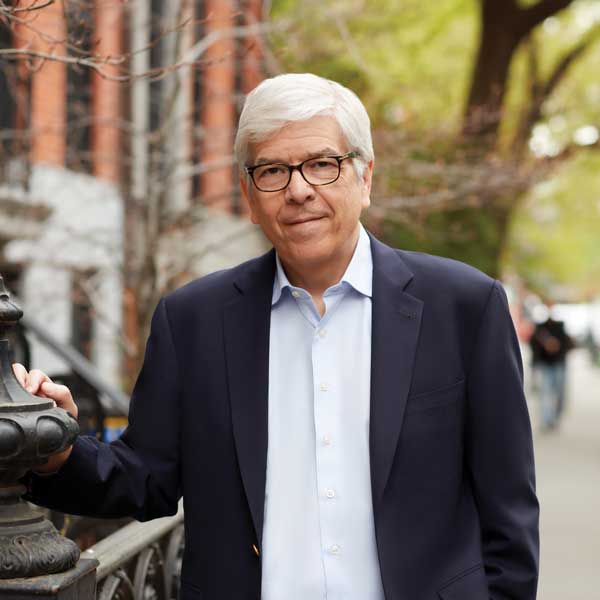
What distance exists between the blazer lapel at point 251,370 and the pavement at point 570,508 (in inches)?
193

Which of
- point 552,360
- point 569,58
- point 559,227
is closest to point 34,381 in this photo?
point 552,360

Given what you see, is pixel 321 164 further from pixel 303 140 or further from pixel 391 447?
pixel 391 447

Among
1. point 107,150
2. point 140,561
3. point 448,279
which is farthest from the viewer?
point 107,150

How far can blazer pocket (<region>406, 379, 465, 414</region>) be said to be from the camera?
95.5 inches

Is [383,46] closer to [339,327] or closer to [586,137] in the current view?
[586,137]

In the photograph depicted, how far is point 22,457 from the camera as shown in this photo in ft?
7.05

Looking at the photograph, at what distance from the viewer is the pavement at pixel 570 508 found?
7.34m

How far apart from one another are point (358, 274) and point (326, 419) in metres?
0.36

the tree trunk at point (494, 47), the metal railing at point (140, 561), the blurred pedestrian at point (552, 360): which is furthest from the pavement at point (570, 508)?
the tree trunk at point (494, 47)

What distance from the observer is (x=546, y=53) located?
71.2 ft

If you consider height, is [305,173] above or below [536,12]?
below

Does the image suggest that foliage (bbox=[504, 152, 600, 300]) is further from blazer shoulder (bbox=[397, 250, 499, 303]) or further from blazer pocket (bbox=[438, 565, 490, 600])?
blazer pocket (bbox=[438, 565, 490, 600])

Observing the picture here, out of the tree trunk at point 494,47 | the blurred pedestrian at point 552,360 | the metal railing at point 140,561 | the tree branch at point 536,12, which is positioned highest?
the tree branch at point 536,12

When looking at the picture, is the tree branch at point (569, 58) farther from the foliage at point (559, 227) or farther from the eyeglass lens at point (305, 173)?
the eyeglass lens at point (305, 173)
